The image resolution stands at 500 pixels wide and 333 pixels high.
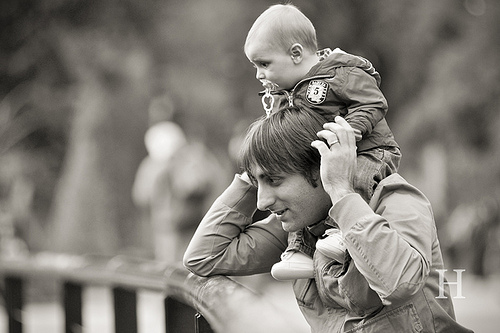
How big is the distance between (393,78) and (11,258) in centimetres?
973

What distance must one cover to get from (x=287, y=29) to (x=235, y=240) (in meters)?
0.74

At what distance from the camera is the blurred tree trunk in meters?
12.7

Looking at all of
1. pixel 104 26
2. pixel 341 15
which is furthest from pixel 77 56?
pixel 341 15

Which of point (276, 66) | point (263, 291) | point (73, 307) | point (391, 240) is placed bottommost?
point (263, 291)

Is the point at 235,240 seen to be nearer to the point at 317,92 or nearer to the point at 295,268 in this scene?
the point at 295,268

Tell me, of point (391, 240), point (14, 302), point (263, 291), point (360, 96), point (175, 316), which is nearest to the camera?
point (391, 240)

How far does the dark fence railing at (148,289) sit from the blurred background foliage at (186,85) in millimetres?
7129

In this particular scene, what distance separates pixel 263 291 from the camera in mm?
8055

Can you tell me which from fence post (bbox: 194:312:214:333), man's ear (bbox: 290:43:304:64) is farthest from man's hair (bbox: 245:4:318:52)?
fence post (bbox: 194:312:214:333)

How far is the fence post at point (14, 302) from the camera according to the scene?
242 inches

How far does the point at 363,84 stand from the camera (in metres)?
2.91

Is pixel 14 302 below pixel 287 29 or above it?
below

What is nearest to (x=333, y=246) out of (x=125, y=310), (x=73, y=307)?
(x=125, y=310)

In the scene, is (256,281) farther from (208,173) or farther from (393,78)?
(393,78)
